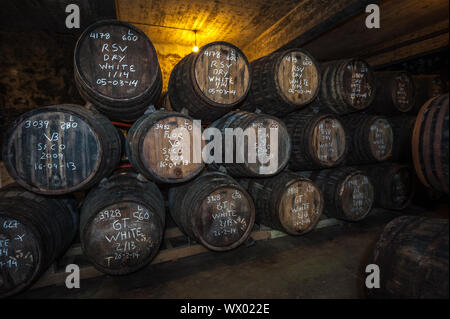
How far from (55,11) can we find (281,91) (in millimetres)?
4236

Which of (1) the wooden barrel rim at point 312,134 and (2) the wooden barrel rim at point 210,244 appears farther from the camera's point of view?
(1) the wooden barrel rim at point 312,134

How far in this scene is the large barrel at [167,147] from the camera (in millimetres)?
2408

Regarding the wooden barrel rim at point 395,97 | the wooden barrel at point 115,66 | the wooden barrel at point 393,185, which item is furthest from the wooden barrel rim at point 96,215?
the wooden barrel rim at point 395,97

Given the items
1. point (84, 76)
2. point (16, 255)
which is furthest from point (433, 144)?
point (16, 255)

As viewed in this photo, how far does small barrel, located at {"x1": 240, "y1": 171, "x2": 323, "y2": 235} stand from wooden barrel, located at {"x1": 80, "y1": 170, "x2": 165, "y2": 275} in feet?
5.12

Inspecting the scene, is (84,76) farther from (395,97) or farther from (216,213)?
(395,97)

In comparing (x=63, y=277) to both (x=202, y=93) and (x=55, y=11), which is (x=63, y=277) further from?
(x=55, y=11)

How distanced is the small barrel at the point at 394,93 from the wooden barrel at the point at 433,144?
3498 mm

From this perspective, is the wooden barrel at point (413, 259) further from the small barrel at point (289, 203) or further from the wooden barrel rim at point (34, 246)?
the wooden barrel rim at point (34, 246)

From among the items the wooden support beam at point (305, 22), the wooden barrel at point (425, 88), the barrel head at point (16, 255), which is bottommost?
the barrel head at point (16, 255)

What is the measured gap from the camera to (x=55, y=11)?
395cm

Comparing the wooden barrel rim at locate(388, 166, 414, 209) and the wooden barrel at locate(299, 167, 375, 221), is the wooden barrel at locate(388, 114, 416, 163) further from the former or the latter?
the wooden barrel at locate(299, 167, 375, 221)

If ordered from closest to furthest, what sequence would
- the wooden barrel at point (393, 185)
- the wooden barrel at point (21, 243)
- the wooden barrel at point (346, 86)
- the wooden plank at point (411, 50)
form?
the wooden barrel at point (21, 243) < the wooden barrel at point (346, 86) < the wooden barrel at point (393, 185) < the wooden plank at point (411, 50)
